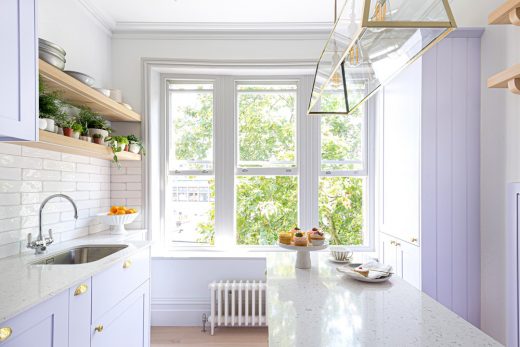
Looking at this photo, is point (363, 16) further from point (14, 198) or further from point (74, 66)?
point (74, 66)

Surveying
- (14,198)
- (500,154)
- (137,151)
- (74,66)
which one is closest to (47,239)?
(14,198)

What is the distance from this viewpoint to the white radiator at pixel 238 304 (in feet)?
9.35

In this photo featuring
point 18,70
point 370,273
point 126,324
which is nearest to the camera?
point 18,70

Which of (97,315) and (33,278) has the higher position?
(33,278)

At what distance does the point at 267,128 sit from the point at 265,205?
83 centimetres

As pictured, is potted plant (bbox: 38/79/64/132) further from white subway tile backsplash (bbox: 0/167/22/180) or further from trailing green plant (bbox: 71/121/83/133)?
white subway tile backsplash (bbox: 0/167/22/180)

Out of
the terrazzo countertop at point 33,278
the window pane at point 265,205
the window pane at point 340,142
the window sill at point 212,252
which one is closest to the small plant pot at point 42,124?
the terrazzo countertop at point 33,278

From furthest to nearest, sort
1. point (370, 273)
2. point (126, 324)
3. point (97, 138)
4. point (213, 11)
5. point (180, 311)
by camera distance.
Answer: point (180, 311) < point (213, 11) < point (97, 138) < point (126, 324) < point (370, 273)

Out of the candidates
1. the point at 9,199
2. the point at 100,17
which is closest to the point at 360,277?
the point at 9,199

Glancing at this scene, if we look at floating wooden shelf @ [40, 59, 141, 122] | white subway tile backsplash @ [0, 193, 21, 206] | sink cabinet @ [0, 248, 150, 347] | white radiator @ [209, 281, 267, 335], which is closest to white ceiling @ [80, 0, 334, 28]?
floating wooden shelf @ [40, 59, 141, 122]

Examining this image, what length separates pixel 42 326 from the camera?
1.25m

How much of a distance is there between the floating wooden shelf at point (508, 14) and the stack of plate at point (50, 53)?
2334mm

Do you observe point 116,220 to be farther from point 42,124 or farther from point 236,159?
point 236,159

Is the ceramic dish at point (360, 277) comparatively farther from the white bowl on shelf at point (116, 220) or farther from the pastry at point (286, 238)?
the white bowl on shelf at point (116, 220)
